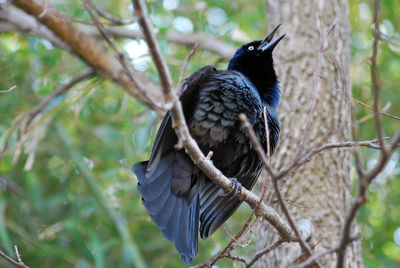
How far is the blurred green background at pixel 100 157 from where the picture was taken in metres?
4.21

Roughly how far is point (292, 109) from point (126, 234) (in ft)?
5.91

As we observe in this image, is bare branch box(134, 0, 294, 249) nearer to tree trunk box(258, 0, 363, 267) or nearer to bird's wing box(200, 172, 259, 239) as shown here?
tree trunk box(258, 0, 363, 267)

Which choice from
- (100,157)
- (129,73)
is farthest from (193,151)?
(100,157)

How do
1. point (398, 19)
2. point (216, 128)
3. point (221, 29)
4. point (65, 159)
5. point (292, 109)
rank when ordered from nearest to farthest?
point (216, 128) < point (292, 109) < point (398, 19) < point (65, 159) < point (221, 29)

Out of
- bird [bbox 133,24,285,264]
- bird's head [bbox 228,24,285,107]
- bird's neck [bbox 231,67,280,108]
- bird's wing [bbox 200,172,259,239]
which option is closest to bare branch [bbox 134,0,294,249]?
bird [bbox 133,24,285,264]

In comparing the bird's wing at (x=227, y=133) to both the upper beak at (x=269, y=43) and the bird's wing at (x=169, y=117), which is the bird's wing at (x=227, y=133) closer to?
the bird's wing at (x=169, y=117)

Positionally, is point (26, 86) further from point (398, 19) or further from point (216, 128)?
point (398, 19)

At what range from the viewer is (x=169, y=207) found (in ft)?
9.96


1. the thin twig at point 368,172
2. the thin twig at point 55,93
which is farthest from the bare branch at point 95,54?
the thin twig at point 368,172

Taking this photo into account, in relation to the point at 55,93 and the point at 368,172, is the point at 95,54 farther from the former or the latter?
the point at 368,172

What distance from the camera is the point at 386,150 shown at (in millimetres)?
1368

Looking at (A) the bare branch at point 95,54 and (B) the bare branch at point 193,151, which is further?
(A) the bare branch at point 95,54

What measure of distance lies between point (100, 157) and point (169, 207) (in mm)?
1908

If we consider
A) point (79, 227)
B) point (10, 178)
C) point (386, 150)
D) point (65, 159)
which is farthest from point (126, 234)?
point (386, 150)
